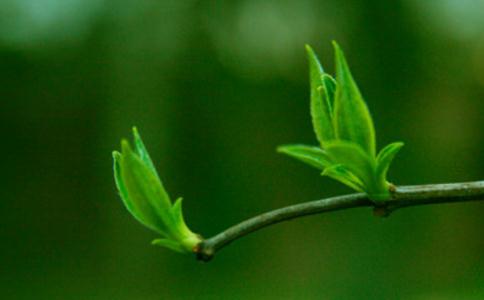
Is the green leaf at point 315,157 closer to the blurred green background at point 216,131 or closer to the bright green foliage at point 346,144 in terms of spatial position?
the bright green foliage at point 346,144

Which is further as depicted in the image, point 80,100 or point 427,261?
point 80,100

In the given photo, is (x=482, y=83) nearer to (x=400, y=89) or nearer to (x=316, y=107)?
(x=400, y=89)

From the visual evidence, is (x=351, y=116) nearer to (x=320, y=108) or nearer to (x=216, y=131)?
(x=320, y=108)

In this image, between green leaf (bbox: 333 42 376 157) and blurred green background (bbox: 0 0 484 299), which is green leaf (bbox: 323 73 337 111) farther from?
blurred green background (bbox: 0 0 484 299)

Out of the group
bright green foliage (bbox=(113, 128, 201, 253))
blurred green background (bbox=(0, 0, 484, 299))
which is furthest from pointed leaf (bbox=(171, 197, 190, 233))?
blurred green background (bbox=(0, 0, 484, 299))

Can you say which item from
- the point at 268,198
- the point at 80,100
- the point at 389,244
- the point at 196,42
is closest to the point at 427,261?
the point at 389,244

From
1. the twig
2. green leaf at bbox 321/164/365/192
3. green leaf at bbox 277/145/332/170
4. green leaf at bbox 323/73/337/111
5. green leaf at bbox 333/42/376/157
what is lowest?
the twig

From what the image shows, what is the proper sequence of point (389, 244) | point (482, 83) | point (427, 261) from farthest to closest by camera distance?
point (482, 83), point (427, 261), point (389, 244)
